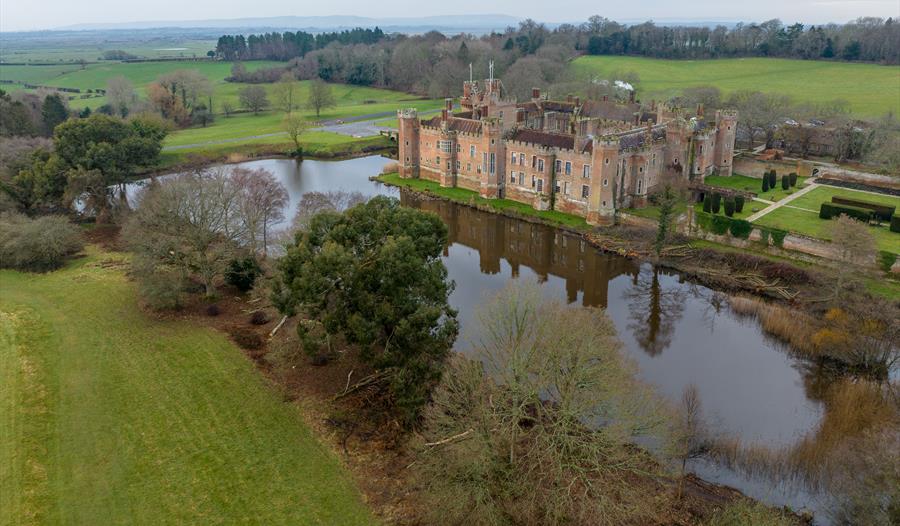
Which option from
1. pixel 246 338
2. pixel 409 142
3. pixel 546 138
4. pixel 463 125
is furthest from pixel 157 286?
pixel 409 142

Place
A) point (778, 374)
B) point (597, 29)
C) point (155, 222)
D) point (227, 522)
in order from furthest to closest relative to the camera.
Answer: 1. point (597, 29)
2. point (155, 222)
3. point (778, 374)
4. point (227, 522)

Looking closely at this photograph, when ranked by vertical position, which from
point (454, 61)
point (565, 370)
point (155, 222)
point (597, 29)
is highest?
point (597, 29)

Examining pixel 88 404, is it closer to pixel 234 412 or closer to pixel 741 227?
pixel 234 412

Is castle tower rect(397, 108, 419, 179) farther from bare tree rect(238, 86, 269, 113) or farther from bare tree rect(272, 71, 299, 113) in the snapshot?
bare tree rect(238, 86, 269, 113)

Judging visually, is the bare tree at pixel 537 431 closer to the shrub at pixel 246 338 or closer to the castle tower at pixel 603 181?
the shrub at pixel 246 338

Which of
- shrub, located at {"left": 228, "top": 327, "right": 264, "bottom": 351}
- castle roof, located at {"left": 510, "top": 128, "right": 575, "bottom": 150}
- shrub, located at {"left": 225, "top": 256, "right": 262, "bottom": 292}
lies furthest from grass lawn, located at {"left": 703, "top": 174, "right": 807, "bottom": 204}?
shrub, located at {"left": 228, "top": 327, "right": 264, "bottom": 351}

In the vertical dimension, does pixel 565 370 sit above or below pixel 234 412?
above

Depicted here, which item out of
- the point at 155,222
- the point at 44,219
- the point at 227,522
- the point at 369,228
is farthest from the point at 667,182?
the point at 44,219
